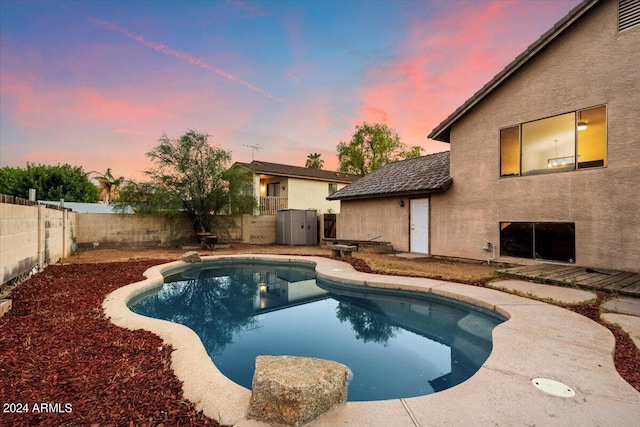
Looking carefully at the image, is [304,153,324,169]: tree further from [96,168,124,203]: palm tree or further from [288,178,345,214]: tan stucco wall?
[96,168,124,203]: palm tree

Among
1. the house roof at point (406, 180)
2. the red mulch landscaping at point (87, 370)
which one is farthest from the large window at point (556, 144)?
the red mulch landscaping at point (87, 370)

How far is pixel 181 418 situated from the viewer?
2221 millimetres

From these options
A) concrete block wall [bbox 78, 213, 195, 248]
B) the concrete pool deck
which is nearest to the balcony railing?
concrete block wall [bbox 78, 213, 195, 248]

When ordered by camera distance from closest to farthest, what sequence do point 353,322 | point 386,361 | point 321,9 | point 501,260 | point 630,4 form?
point 386,361
point 353,322
point 630,4
point 501,260
point 321,9

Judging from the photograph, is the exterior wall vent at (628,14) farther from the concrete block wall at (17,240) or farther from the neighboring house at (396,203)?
the concrete block wall at (17,240)

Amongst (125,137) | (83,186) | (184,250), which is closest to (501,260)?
(184,250)

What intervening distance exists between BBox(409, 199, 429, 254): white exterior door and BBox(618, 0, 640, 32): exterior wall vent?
6269 millimetres

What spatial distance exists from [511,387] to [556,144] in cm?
757

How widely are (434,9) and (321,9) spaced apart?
398 centimetres

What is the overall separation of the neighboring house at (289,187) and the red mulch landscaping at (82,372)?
1601cm

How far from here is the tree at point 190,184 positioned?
1320 cm

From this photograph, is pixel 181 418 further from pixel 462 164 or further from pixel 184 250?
pixel 184 250

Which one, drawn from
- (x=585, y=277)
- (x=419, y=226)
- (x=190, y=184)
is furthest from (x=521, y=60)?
(x=190, y=184)

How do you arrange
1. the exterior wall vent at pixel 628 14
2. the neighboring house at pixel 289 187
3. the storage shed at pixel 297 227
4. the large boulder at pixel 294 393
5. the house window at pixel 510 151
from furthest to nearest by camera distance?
1. the neighboring house at pixel 289 187
2. the storage shed at pixel 297 227
3. the house window at pixel 510 151
4. the exterior wall vent at pixel 628 14
5. the large boulder at pixel 294 393
